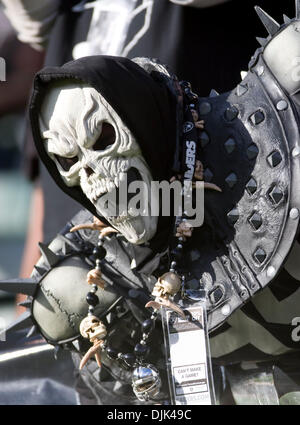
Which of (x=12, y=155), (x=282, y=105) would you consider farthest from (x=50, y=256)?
(x=12, y=155)

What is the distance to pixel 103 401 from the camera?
3.59ft

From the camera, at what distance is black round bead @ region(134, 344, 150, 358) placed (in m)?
0.93

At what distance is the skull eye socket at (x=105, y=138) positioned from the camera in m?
0.88

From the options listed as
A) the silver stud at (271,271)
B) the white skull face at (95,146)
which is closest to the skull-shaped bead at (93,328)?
the white skull face at (95,146)

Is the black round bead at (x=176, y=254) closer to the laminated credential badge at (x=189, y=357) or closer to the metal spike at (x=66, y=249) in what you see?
the laminated credential badge at (x=189, y=357)

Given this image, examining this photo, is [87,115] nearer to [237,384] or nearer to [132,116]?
[132,116]

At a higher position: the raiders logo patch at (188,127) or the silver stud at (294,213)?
the raiders logo patch at (188,127)

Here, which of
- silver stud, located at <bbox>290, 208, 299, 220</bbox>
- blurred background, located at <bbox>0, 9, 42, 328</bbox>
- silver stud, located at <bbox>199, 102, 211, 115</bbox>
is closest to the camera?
silver stud, located at <bbox>290, 208, 299, 220</bbox>

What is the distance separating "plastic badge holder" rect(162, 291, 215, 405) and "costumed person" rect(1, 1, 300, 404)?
0.5 inches

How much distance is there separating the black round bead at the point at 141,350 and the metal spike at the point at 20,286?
16 cm

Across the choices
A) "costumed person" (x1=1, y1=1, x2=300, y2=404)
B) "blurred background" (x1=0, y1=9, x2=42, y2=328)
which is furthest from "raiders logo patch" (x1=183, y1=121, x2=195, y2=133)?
"blurred background" (x1=0, y1=9, x2=42, y2=328)

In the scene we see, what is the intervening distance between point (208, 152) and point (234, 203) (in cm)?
7

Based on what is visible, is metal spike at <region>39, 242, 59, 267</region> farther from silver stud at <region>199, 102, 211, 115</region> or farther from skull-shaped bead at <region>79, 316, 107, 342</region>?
silver stud at <region>199, 102, 211, 115</region>

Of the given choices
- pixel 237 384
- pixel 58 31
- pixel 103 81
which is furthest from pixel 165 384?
pixel 58 31
